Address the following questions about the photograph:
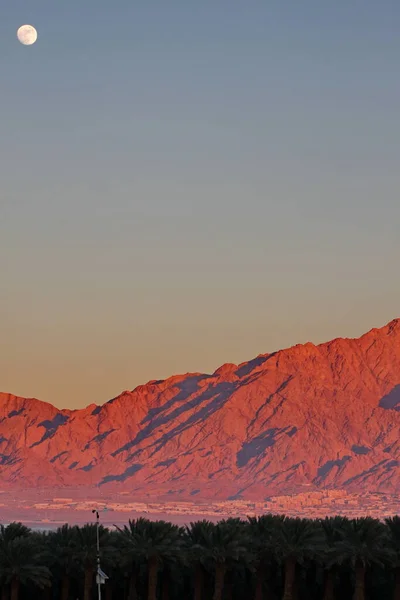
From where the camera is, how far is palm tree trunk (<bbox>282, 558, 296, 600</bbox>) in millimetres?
109312

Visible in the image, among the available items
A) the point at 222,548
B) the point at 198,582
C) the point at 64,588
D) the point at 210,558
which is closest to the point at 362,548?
the point at 222,548

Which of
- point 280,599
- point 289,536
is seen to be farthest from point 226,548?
point 280,599

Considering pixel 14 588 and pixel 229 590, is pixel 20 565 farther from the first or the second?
pixel 229 590

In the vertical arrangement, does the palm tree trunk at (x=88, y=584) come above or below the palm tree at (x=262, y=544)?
below

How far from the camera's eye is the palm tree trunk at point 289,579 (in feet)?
359

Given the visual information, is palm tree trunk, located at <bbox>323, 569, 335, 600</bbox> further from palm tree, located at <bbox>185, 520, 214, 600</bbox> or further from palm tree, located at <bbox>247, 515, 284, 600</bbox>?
palm tree, located at <bbox>185, 520, 214, 600</bbox>

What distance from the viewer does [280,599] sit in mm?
119875

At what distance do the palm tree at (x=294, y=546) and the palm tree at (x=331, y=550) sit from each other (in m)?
1.01

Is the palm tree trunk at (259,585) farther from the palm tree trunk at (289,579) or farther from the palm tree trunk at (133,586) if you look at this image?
the palm tree trunk at (133,586)

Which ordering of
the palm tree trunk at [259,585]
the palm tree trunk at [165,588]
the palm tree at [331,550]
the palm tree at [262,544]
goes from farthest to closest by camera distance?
the palm tree trunk at [165,588], the palm tree trunk at [259,585], the palm tree at [262,544], the palm tree at [331,550]

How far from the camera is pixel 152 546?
359 ft

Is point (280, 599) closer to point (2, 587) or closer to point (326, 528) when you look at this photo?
point (326, 528)

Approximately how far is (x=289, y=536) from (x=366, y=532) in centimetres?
651

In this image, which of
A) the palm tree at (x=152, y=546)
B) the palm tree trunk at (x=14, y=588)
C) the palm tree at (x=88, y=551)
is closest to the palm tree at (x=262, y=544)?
the palm tree at (x=152, y=546)
